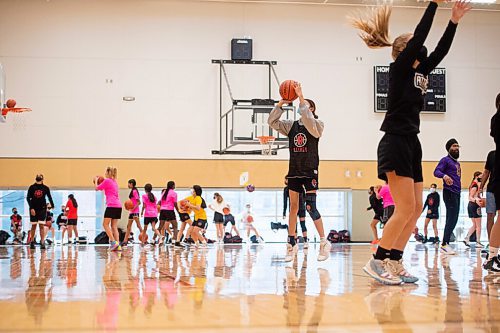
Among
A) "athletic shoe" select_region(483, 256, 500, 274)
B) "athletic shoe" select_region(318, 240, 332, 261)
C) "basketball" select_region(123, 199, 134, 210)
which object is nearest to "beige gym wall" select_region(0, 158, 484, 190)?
"basketball" select_region(123, 199, 134, 210)

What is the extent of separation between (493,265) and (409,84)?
2252 mm

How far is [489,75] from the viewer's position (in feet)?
71.7

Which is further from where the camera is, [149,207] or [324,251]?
[149,207]

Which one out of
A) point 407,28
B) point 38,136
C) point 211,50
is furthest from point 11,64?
point 407,28

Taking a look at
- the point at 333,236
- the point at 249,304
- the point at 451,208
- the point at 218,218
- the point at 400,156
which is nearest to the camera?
the point at 249,304

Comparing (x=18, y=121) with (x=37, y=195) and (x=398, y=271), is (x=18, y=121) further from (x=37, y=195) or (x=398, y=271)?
(x=398, y=271)

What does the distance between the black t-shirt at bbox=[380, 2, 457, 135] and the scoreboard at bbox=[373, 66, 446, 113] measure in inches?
655

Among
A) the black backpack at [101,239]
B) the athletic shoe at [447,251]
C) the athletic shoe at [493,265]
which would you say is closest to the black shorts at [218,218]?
the black backpack at [101,239]

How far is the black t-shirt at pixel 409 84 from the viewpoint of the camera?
4629mm

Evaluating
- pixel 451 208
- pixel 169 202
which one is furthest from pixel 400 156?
pixel 169 202

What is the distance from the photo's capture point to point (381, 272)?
4625mm

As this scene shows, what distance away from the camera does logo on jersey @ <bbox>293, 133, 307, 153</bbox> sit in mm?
7500

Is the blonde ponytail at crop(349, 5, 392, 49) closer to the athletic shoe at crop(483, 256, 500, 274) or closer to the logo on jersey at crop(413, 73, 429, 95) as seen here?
the logo on jersey at crop(413, 73, 429, 95)

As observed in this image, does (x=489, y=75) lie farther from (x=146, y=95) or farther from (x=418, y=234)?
(x=146, y=95)
